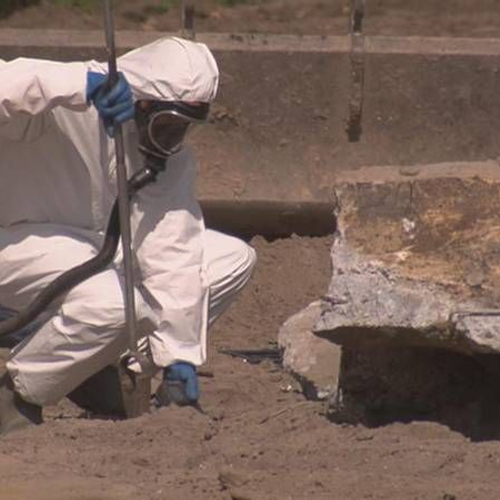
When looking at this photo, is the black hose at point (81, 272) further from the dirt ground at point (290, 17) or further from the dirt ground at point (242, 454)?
the dirt ground at point (290, 17)

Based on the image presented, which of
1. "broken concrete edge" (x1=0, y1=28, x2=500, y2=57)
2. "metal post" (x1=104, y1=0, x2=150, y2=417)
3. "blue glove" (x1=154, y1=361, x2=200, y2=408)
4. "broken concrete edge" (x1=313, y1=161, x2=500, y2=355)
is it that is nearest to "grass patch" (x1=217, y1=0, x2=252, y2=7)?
"broken concrete edge" (x1=0, y1=28, x2=500, y2=57)

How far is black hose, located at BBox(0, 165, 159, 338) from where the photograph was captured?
681cm

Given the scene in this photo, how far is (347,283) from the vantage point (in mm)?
6262

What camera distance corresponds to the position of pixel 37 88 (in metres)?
6.57

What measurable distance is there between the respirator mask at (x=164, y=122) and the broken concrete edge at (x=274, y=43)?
2640 millimetres

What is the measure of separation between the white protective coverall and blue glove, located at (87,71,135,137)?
5 centimetres

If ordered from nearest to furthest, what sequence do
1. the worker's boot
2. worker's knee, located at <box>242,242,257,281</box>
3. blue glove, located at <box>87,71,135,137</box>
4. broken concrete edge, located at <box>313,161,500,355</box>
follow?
broken concrete edge, located at <box>313,161,500,355</box>
blue glove, located at <box>87,71,135,137</box>
the worker's boot
worker's knee, located at <box>242,242,257,281</box>

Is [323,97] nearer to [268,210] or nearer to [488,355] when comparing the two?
[268,210]

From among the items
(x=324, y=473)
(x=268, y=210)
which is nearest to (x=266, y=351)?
(x=268, y=210)

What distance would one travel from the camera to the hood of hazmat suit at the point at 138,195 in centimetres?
682

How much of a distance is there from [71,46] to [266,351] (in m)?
1.98

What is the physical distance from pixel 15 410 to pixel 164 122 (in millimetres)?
1008

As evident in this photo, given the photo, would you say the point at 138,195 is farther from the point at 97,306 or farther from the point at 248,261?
the point at 248,261

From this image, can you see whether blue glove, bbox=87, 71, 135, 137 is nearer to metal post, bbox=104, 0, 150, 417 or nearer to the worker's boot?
metal post, bbox=104, 0, 150, 417
